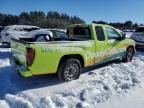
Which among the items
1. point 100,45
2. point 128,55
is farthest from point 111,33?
point 128,55

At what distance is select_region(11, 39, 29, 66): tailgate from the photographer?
247 inches

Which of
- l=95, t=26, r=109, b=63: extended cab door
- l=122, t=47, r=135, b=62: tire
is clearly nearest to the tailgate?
l=95, t=26, r=109, b=63: extended cab door

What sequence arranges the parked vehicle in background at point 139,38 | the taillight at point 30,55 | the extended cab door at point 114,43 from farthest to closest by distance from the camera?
the parked vehicle in background at point 139,38 → the extended cab door at point 114,43 → the taillight at point 30,55

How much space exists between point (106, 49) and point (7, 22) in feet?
247

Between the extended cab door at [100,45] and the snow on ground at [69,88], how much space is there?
486mm

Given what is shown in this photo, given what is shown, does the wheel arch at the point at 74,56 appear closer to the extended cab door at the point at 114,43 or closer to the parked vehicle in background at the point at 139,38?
the extended cab door at the point at 114,43

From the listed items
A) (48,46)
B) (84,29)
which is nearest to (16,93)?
(48,46)

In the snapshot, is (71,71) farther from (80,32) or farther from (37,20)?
(37,20)

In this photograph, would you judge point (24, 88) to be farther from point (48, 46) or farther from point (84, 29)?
point (84, 29)

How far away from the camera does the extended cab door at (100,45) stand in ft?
25.8

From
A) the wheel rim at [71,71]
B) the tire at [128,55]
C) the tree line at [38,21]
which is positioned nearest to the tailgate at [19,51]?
the wheel rim at [71,71]

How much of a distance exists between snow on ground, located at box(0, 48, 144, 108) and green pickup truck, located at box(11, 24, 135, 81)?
1.43 ft

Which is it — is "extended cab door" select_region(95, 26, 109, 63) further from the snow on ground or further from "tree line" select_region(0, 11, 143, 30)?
"tree line" select_region(0, 11, 143, 30)

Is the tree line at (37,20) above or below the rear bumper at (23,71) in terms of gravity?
above
